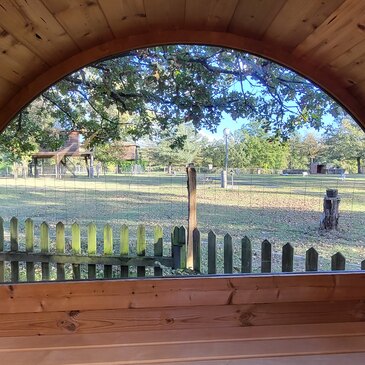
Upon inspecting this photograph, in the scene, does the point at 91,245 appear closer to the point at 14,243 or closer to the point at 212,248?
the point at 14,243

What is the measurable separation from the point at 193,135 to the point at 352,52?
31.8 inches

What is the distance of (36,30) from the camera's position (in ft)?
4.05

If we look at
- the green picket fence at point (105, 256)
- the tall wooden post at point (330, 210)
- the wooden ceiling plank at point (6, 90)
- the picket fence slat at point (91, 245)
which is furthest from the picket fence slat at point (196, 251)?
the wooden ceiling plank at point (6, 90)

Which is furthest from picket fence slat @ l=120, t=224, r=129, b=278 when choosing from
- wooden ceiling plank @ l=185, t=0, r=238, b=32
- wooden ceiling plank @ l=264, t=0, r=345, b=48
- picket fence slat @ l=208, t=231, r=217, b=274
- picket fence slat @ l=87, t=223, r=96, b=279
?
wooden ceiling plank @ l=264, t=0, r=345, b=48

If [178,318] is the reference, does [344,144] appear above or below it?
above

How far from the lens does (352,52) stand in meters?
1.35

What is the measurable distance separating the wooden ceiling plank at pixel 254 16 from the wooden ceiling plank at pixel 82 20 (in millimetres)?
534

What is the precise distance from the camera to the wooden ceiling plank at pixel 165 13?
1288mm

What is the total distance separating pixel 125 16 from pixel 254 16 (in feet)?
1.69

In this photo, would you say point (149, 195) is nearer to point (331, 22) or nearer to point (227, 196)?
point (227, 196)

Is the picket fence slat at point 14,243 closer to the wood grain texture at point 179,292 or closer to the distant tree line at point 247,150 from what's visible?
the wood grain texture at point 179,292

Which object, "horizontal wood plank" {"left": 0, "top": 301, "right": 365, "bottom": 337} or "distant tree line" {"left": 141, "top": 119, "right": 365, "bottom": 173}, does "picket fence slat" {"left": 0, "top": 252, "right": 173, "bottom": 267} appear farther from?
"distant tree line" {"left": 141, "top": 119, "right": 365, "bottom": 173}

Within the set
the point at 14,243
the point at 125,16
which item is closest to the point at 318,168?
the point at 125,16

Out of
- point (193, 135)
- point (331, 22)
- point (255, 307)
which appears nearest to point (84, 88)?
point (193, 135)
